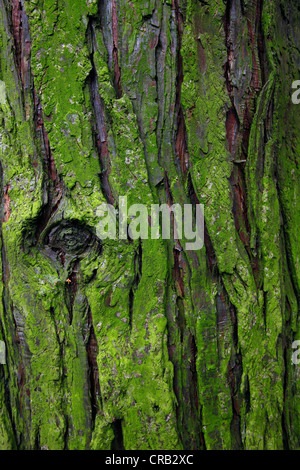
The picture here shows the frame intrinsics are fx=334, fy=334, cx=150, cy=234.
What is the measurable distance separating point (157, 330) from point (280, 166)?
0.69m

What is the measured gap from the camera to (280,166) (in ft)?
3.77

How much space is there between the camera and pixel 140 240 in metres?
0.98

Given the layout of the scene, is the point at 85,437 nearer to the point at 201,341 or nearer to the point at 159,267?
the point at 201,341

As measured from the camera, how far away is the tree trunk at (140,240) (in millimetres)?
974

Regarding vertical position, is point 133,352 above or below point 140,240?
below

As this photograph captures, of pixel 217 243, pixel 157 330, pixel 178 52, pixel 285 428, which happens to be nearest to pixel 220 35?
pixel 178 52

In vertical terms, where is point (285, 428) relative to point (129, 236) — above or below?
below

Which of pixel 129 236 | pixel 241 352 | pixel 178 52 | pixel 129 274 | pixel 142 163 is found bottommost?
pixel 241 352

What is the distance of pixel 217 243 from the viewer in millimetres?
1004

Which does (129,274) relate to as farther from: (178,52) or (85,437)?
(178,52)

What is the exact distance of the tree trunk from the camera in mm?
974

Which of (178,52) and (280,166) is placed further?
(280,166)

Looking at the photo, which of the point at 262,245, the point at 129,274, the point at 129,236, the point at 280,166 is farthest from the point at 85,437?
the point at 280,166

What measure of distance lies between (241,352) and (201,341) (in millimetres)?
131
